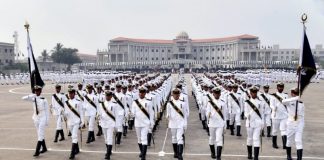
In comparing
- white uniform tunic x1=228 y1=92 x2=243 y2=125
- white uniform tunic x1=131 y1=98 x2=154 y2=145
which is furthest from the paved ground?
white uniform tunic x1=131 y1=98 x2=154 y2=145

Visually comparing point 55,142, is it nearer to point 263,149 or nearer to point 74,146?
point 74,146

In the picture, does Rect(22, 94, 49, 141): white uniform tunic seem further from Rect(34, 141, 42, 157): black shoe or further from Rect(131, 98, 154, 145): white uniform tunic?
Rect(131, 98, 154, 145): white uniform tunic

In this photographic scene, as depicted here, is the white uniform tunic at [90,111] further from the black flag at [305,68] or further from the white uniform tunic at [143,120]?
the black flag at [305,68]

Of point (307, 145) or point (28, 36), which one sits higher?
point (28, 36)

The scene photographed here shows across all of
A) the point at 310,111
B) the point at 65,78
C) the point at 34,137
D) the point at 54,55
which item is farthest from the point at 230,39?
the point at 34,137

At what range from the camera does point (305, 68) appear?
8102 mm

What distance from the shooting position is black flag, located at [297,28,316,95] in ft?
25.9

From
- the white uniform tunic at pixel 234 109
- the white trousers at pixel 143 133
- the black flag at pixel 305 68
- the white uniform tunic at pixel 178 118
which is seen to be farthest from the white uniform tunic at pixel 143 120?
the white uniform tunic at pixel 234 109

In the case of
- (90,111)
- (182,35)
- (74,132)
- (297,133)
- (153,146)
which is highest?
(182,35)

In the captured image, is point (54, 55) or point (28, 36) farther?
point (54, 55)

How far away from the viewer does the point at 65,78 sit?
45.2 metres

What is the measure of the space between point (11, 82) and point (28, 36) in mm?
38014

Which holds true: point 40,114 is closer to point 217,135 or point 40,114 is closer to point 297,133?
point 217,135

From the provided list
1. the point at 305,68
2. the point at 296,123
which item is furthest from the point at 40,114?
the point at 305,68
